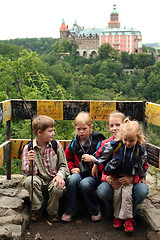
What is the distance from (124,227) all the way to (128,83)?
Result: 65.7 m

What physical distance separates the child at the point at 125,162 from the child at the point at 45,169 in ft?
1.29

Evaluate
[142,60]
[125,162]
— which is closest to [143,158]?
[125,162]

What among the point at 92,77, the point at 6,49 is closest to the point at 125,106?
the point at 6,49

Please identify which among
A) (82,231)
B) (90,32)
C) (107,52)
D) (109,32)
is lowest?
(82,231)

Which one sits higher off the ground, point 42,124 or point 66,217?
point 42,124

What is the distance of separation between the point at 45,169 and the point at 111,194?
0.64m

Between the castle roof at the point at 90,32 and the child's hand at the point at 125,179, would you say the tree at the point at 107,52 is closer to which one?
the castle roof at the point at 90,32

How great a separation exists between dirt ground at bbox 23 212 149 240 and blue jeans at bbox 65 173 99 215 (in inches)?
4.8

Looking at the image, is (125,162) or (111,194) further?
(111,194)

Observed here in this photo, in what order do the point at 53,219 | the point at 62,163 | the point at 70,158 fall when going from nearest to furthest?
the point at 53,219, the point at 62,163, the point at 70,158

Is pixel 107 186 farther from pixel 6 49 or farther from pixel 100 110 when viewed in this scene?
pixel 6 49

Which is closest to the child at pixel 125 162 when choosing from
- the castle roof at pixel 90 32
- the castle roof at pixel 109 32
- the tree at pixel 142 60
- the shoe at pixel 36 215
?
the shoe at pixel 36 215

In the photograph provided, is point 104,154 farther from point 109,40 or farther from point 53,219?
point 109,40

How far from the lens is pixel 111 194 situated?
2.77 m
